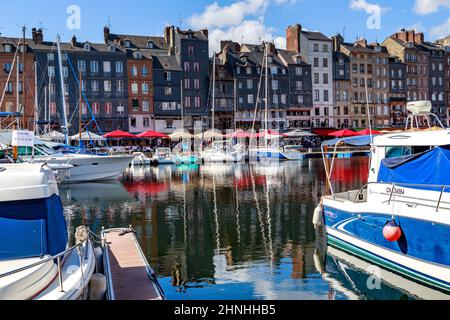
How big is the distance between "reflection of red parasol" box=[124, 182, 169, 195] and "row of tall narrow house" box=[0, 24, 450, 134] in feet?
93.9

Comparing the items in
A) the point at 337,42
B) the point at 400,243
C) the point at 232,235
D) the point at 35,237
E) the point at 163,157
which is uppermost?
the point at 337,42

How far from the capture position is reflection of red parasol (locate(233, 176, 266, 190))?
38122 mm

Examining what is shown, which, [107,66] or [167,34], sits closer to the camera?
[107,66]

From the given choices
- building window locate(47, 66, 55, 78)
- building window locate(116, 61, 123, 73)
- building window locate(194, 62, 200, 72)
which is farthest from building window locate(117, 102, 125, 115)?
building window locate(194, 62, 200, 72)

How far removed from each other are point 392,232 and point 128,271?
6789 millimetres

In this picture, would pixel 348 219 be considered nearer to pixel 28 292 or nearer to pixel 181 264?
pixel 181 264

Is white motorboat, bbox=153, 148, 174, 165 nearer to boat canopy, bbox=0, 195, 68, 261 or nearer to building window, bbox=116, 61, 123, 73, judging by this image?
building window, bbox=116, 61, 123, 73

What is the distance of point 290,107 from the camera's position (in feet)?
299

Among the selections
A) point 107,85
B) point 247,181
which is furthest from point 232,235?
point 107,85

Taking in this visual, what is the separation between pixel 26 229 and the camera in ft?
30.5

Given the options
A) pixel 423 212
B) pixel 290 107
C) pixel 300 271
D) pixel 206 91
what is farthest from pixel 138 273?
pixel 290 107

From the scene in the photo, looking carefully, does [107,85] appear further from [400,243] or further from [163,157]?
[400,243]

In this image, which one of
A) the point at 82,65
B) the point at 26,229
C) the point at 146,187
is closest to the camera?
the point at 26,229

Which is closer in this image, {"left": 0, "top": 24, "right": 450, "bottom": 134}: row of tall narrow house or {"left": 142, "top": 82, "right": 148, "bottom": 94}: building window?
{"left": 0, "top": 24, "right": 450, "bottom": 134}: row of tall narrow house
